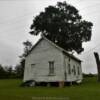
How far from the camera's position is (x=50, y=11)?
43.6 m

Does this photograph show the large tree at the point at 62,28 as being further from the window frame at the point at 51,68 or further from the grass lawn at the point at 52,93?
the grass lawn at the point at 52,93

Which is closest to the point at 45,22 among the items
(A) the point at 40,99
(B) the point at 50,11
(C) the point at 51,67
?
(B) the point at 50,11

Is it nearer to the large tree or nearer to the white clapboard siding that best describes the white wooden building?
the white clapboard siding

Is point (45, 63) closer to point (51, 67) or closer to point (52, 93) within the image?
point (51, 67)

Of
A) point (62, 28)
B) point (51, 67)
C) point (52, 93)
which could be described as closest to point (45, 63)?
point (51, 67)

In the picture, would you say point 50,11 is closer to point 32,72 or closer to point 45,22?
point 45,22

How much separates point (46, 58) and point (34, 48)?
2.59 metres

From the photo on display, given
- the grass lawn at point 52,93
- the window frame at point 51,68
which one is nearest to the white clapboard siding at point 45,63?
the window frame at point 51,68

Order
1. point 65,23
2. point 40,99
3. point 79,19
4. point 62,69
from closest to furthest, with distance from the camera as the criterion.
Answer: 1. point 40,99
2. point 62,69
3. point 65,23
4. point 79,19

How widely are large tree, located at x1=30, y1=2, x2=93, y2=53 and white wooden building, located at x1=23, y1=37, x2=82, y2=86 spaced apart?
1498 centimetres

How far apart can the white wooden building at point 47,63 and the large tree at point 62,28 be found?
49.2ft

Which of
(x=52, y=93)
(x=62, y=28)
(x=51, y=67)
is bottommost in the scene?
(x=52, y=93)

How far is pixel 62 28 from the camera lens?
41875mm

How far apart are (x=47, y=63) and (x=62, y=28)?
17592 mm
